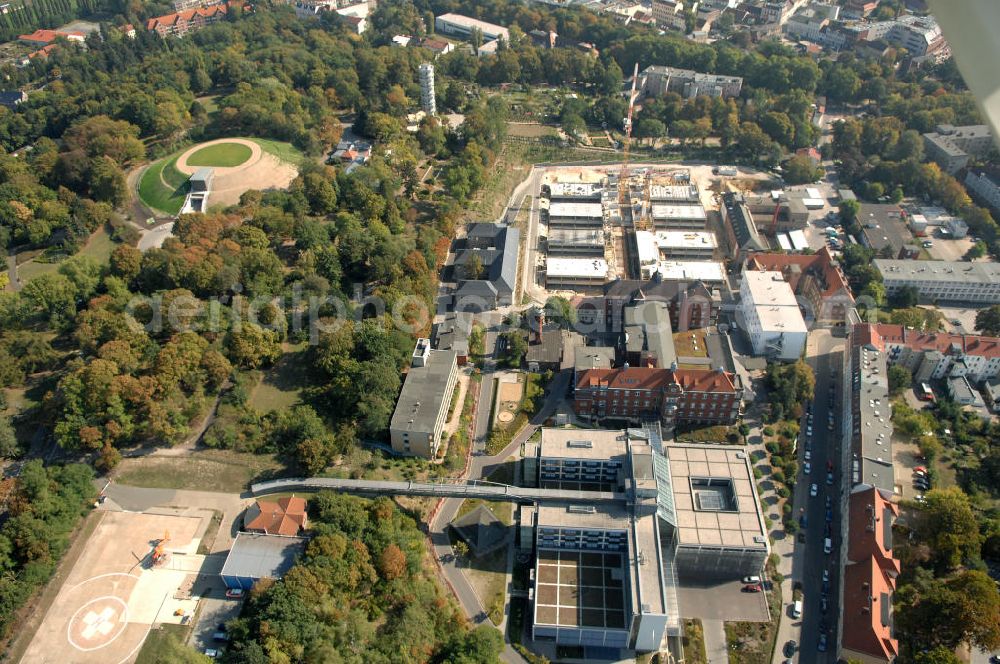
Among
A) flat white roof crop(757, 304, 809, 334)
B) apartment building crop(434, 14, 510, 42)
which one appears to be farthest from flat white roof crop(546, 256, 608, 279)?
apartment building crop(434, 14, 510, 42)

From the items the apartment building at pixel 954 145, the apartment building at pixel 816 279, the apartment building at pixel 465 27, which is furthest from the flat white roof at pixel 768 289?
the apartment building at pixel 465 27

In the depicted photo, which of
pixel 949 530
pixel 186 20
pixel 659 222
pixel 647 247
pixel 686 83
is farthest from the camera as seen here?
pixel 186 20

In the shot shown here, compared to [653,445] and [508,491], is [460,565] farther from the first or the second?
[653,445]

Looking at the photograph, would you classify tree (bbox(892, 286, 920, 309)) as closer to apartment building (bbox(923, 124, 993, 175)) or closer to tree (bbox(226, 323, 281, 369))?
apartment building (bbox(923, 124, 993, 175))

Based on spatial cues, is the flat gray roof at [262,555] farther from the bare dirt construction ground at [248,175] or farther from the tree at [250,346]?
the bare dirt construction ground at [248,175]

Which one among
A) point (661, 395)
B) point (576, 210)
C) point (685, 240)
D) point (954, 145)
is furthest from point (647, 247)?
point (954, 145)

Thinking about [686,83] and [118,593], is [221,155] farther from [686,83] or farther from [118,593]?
[686,83]

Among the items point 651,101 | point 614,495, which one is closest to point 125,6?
point 651,101
